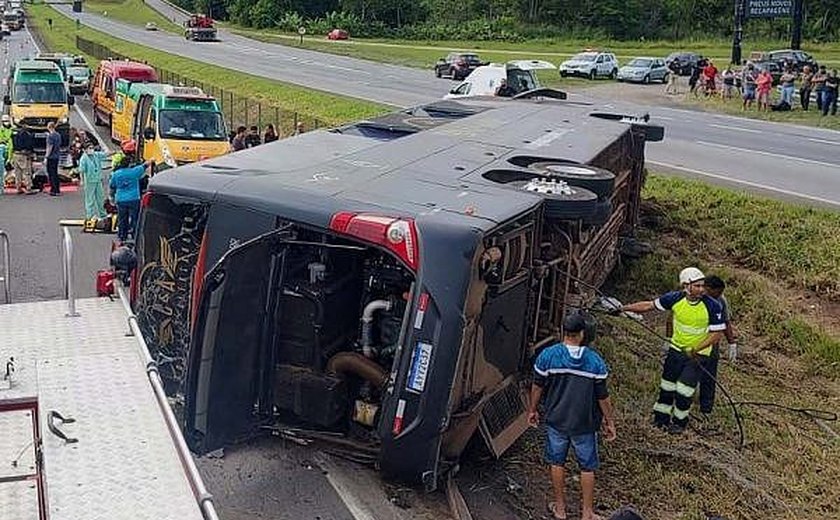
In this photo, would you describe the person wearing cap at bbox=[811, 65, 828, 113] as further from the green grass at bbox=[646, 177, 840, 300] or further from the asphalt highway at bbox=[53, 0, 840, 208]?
the green grass at bbox=[646, 177, 840, 300]

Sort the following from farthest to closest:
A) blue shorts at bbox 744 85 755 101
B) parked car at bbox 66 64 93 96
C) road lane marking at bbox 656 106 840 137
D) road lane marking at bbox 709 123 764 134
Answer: parked car at bbox 66 64 93 96 → blue shorts at bbox 744 85 755 101 → road lane marking at bbox 656 106 840 137 → road lane marking at bbox 709 123 764 134

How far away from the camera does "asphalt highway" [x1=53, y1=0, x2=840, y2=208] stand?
60.8 feet

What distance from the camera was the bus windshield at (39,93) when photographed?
88.3 ft

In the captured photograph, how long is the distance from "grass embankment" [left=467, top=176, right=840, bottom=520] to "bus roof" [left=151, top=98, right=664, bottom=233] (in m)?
2.31

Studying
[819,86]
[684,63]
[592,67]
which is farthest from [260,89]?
[684,63]

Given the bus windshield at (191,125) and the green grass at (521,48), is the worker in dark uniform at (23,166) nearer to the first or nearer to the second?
the bus windshield at (191,125)

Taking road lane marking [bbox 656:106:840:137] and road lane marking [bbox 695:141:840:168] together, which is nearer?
road lane marking [bbox 695:141:840:168]

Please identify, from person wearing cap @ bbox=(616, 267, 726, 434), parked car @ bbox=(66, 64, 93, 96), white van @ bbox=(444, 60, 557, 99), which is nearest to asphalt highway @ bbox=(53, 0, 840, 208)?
white van @ bbox=(444, 60, 557, 99)

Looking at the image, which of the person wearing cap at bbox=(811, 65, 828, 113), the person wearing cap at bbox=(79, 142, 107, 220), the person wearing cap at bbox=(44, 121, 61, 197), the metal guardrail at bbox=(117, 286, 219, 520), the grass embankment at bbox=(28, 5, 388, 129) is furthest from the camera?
the person wearing cap at bbox=(811, 65, 828, 113)

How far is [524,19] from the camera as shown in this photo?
8806 centimetres

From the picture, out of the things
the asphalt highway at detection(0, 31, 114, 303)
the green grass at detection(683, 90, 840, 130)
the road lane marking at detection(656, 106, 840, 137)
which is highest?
the green grass at detection(683, 90, 840, 130)

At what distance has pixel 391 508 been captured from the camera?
7.56m

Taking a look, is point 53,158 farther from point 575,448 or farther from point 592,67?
point 592,67

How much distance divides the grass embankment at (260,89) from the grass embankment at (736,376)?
13400mm
